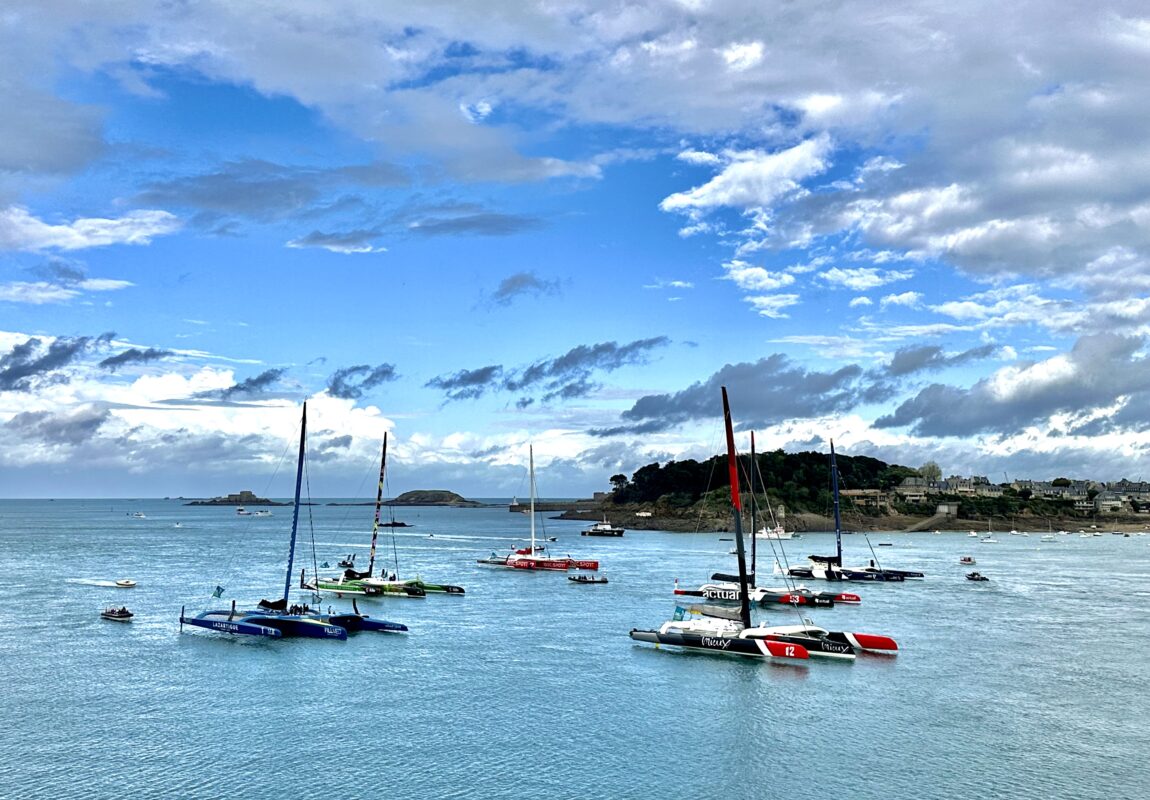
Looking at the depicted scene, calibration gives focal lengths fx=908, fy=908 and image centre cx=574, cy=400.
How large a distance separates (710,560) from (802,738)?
109873 millimetres

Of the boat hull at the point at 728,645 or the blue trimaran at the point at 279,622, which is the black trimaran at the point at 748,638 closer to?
the boat hull at the point at 728,645

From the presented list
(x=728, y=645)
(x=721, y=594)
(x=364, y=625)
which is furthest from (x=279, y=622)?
(x=721, y=594)

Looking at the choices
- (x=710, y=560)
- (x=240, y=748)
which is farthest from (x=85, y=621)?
(x=710, y=560)

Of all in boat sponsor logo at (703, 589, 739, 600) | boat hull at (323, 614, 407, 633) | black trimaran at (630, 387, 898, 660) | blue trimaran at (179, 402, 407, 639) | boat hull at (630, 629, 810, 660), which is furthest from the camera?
boat sponsor logo at (703, 589, 739, 600)

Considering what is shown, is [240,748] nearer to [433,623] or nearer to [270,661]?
[270,661]

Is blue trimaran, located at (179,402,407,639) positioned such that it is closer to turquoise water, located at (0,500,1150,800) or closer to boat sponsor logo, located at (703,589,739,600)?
turquoise water, located at (0,500,1150,800)

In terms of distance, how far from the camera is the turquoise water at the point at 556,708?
3478 centimetres

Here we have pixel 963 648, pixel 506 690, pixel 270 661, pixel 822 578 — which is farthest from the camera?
pixel 822 578

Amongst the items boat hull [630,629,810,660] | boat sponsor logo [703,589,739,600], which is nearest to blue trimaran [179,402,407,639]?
boat hull [630,629,810,660]

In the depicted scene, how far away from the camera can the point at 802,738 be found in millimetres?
40625

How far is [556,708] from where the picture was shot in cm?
4509

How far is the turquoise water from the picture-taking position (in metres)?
34.8

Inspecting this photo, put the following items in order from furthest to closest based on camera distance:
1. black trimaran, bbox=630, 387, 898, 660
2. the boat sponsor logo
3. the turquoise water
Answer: the boat sponsor logo, black trimaran, bbox=630, 387, 898, 660, the turquoise water

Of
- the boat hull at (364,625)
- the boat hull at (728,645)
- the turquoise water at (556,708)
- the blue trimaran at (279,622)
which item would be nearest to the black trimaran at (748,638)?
the boat hull at (728,645)
